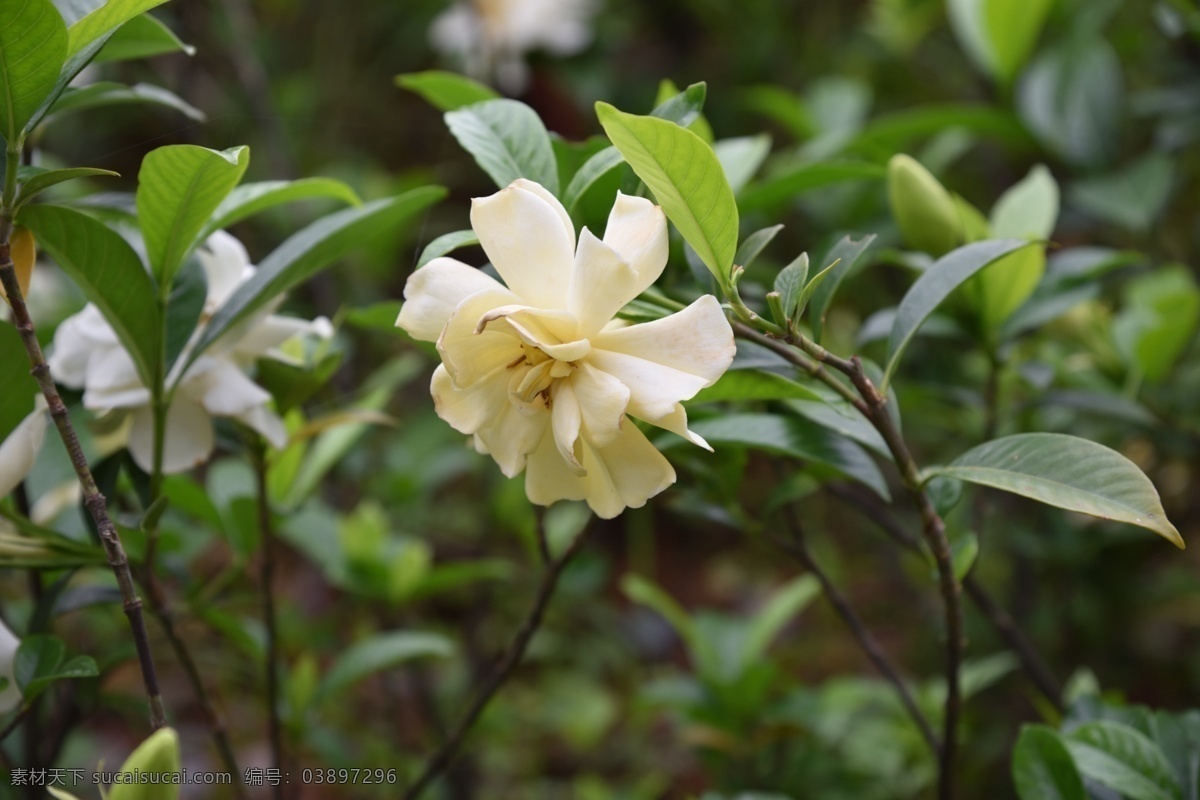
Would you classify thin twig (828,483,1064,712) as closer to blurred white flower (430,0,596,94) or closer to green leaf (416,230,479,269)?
green leaf (416,230,479,269)

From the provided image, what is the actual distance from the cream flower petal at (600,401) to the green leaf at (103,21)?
0.30m

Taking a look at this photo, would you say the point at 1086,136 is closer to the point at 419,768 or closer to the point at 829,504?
the point at 829,504

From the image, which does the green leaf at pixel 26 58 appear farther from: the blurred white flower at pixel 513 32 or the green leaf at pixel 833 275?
the blurred white flower at pixel 513 32

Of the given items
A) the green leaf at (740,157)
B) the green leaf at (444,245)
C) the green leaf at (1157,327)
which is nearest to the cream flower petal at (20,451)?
the green leaf at (444,245)

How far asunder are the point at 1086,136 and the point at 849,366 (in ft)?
2.93

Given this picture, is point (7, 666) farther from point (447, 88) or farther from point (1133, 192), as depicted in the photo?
point (1133, 192)

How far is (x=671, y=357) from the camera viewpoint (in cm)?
46

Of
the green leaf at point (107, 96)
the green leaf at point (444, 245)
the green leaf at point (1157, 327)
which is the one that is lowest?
the green leaf at point (1157, 327)

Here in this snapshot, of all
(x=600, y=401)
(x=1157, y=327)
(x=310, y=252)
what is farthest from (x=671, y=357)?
(x=1157, y=327)

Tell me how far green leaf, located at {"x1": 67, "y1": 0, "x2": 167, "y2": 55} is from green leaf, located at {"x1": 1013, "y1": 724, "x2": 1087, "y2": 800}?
27.6 inches

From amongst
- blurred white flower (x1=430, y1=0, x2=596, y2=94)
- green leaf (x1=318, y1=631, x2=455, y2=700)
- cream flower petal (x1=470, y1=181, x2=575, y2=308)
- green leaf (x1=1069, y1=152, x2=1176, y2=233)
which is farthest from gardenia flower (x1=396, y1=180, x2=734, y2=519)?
blurred white flower (x1=430, y1=0, x2=596, y2=94)

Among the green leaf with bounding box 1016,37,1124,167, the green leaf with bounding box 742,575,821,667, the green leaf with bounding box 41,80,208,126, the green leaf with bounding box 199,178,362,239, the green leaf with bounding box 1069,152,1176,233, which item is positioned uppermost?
the green leaf with bounding box 41,80,208,126

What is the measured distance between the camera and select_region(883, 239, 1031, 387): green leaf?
58 cm

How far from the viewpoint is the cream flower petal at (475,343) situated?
452 mm
